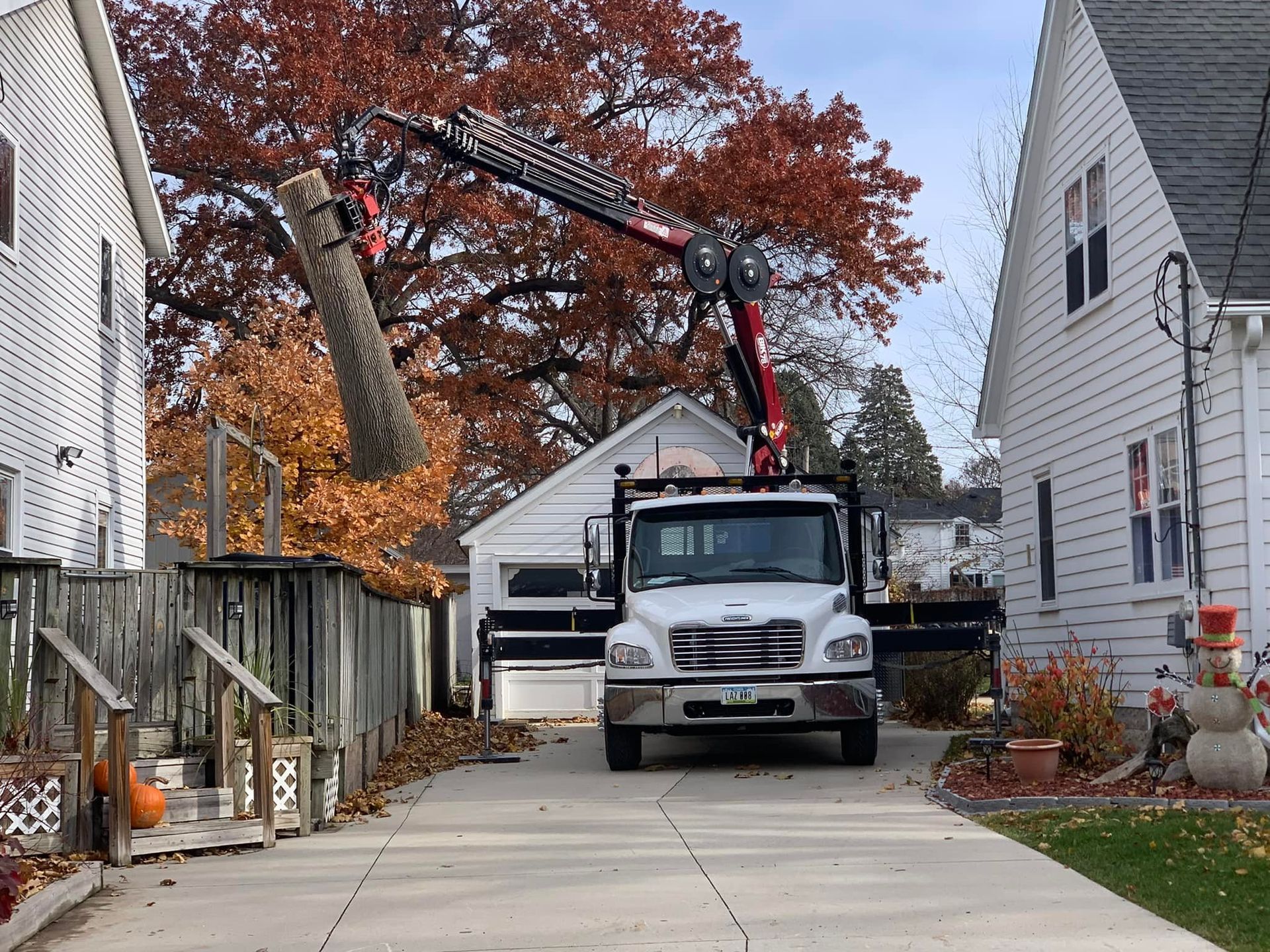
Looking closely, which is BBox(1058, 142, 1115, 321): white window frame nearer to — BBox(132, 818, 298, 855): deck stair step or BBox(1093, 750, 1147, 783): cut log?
BBox(1093, 750, 1147, 783): cut log

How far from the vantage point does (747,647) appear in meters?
12.7

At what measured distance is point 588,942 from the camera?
6.22m

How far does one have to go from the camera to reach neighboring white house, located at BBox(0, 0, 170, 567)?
46.8 feet

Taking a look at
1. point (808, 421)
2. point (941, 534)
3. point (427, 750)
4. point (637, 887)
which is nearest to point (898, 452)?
point (941, 534)

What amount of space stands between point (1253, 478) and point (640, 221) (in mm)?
7615

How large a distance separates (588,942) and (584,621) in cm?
905

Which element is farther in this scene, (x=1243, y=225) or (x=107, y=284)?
(x=107, y=284)

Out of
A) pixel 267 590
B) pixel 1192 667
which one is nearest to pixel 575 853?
pixel 267 590

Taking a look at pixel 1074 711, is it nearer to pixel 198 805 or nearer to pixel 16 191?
→ pixel 198 805

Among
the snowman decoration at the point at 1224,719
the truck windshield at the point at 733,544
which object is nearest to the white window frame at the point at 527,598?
the truck windshield at the point at 733,544

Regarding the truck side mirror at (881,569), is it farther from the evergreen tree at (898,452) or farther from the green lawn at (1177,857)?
the evergreen tree at (898,452)

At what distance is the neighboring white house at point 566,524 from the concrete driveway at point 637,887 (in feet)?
34.1

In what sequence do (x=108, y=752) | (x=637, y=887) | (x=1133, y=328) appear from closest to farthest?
1. (x=637, y=887)
2. (x=108, y=752)
3. (x=1133, y=328)

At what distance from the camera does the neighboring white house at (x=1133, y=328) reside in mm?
11555
